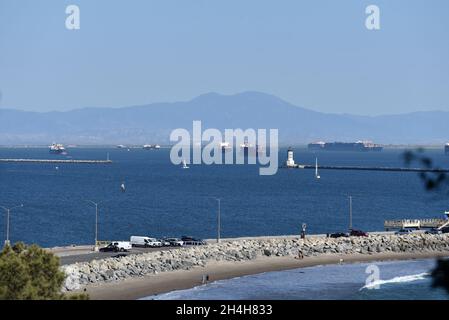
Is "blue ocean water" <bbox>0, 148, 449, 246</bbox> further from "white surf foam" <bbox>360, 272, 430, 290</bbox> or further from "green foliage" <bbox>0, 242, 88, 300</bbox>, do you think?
"green foliage" <bbox>0, 242, 88, 300</bbox>

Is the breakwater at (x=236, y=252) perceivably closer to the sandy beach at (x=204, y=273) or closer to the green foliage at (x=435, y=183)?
the sandy beach at (x=204, y=273)

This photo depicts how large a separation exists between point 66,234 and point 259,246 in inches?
1232

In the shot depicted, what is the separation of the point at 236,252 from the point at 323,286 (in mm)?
12207

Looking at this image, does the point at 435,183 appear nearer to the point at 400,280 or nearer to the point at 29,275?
the point at 29,275

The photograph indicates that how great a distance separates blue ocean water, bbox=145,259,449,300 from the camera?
5241cm

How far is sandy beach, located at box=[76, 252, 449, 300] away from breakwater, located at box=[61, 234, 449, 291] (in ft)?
2.47

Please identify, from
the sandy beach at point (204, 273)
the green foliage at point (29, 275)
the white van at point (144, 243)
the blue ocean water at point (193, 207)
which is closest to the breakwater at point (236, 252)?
the sandy beach at point (204, 273)

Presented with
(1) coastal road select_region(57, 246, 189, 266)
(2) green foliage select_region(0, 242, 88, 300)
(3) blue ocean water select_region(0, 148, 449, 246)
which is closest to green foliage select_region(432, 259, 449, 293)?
(2) green foliage select_region(0, 242, 88, 300)

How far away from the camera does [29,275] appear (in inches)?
1201

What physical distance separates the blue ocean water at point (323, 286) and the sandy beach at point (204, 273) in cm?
132

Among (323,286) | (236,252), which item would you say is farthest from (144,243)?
(323,286)

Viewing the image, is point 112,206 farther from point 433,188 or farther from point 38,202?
point 433,188

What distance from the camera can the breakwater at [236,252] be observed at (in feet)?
182
